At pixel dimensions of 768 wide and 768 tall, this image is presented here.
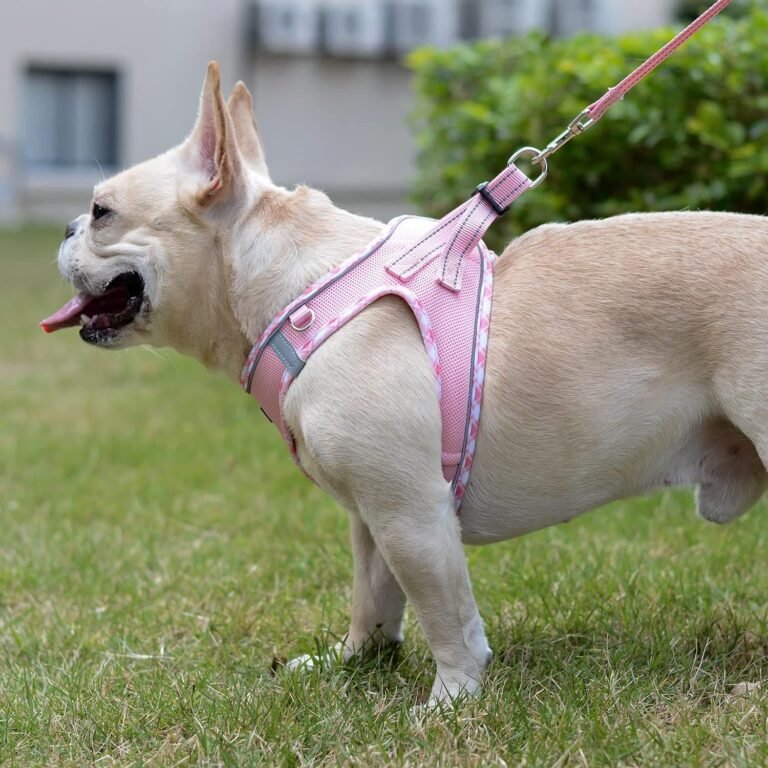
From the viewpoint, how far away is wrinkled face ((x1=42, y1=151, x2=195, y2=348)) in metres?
2.90

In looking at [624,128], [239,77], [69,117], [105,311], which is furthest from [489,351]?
[69,117]

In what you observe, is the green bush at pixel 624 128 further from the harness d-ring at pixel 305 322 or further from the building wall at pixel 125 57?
the building wall at pixel 125 57

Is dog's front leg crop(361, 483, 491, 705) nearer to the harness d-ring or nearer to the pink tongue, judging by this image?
the harness d-ring

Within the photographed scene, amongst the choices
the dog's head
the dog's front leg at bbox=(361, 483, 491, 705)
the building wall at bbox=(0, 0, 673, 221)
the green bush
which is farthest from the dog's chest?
the building wall at bbox=(0, 0, 673, 221)

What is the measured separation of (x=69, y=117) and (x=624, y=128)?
49.8 ft

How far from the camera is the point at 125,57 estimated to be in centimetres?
1834

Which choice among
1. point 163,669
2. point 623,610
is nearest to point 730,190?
point 623,610

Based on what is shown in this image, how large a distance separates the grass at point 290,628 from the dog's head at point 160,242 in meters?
0.88

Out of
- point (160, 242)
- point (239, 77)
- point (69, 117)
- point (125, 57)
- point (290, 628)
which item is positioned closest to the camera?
point (160, 242)

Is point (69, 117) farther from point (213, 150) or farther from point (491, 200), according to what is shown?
point (491, 200)

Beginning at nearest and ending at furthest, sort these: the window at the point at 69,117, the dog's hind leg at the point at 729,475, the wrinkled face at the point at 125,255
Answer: the dog's hind leg at the point at 729,475
the wrinkled face at the point at 125,255
the window at the point at 69,117

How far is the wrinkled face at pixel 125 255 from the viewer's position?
9.51 feet

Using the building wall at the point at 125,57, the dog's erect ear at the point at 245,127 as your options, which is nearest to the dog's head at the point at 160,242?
the dog's erect ear at the point at 245,127

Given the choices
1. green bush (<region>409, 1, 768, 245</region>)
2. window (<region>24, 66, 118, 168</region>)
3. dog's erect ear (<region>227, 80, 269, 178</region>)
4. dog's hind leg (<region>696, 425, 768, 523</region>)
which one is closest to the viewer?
dog's hind leg (<region>696, 425, 768, 523</region>)
